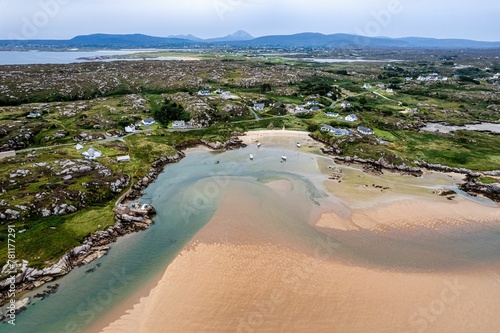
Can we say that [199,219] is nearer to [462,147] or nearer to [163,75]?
[462,147]

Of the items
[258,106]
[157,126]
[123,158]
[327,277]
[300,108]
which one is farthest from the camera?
[258,106]

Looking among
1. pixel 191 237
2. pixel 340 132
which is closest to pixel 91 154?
pixel 191 237

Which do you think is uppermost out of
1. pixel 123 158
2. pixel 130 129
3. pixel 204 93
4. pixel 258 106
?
pixel 204 93

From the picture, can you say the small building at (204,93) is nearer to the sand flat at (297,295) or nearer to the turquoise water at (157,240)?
the turquoise water at (157,240)

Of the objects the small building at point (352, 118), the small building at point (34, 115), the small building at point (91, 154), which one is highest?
the small building at point (34, 115)

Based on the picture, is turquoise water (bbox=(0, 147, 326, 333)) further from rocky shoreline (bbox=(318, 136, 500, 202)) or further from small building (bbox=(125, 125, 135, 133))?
small building (bbox=(125, 125, 135, 133))

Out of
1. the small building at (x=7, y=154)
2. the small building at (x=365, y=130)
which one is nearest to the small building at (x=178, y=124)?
the small building at (x=7, y=154)

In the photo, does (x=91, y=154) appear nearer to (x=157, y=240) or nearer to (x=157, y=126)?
(x=157, y=126)
